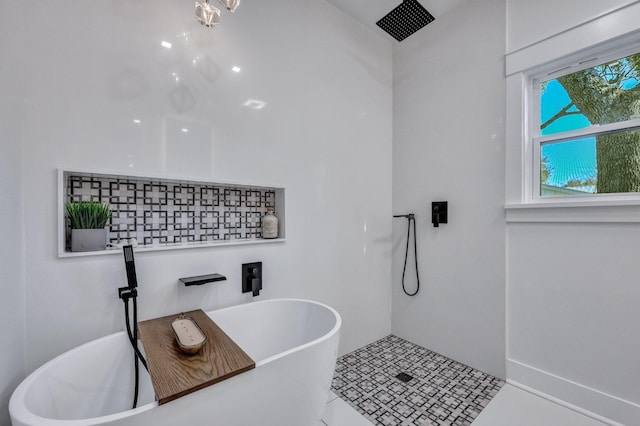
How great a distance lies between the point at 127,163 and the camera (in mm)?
1396

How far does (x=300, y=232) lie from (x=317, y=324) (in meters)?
0.66

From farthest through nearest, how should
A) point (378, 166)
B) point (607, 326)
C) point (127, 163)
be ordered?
point (378, 166), point (607, 326), point (127, 163)

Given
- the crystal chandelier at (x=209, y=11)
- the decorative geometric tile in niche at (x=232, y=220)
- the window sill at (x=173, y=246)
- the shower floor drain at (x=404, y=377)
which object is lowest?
the shower floor drain at (x=404, y=377)

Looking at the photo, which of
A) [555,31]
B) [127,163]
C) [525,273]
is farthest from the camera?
[525,273]

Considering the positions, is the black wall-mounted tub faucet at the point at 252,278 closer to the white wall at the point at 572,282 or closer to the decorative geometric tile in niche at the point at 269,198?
the decorative geometric tile in niche at the point at 269,198

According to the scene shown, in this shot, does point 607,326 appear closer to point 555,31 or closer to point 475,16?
point 555,31

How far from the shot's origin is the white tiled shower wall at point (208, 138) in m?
1.22

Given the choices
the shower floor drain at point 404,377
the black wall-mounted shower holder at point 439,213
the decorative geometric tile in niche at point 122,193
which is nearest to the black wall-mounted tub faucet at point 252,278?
the decorative geometric tile in niche at point 122,193

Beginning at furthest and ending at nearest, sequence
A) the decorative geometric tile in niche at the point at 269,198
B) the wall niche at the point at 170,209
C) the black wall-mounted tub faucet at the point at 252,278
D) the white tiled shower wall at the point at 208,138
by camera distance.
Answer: the decorative geometric tile in niche at the point at 269,198 → the black wall-mounted tub faucet at the point at 252,278 → the wall niche at the point at 170,209 → the white tiled shower wall at the point at 208,138

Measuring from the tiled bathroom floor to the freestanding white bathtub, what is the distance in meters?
0.59

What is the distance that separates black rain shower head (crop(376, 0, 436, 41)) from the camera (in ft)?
7.06

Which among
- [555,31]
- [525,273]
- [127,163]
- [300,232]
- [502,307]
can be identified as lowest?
[502,307]

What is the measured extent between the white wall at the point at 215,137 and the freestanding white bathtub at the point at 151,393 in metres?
0.20

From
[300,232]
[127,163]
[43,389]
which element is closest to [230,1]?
[127,163]
